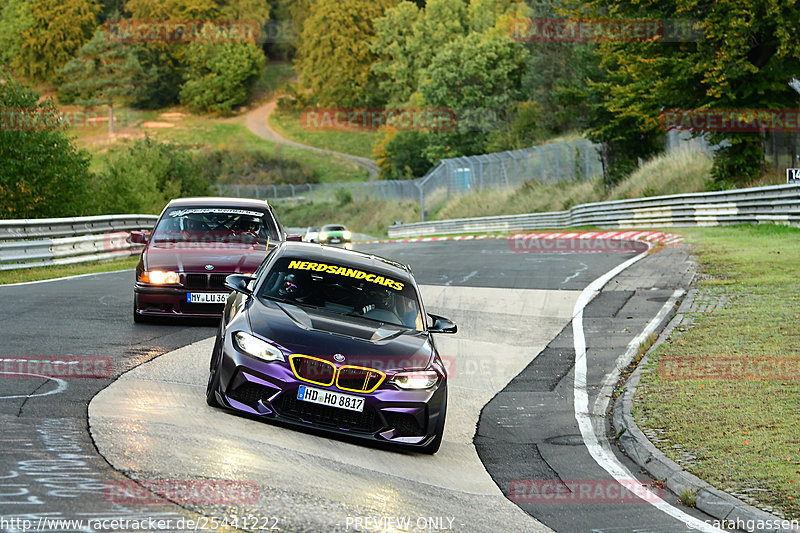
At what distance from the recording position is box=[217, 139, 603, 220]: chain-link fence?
176ft

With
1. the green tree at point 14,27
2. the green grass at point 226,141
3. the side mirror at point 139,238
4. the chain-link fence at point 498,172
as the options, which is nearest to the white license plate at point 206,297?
the side mirror at point 139,238

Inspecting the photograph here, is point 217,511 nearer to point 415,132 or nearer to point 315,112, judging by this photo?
point 415,132

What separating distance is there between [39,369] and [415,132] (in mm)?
91620

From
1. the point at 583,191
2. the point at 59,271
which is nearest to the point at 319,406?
the point at 59,271

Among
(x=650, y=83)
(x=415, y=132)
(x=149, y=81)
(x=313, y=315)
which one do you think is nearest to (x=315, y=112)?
(x=149, y=81)

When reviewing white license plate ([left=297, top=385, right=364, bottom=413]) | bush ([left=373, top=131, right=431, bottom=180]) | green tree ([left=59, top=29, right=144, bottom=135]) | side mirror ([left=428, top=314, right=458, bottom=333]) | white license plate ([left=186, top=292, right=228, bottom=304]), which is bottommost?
bush ([left=373, top=131, right=431, bottom=180])

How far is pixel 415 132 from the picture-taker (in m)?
100

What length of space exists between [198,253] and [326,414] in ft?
20.5

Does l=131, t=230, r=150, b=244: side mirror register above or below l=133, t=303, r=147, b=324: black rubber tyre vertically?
above

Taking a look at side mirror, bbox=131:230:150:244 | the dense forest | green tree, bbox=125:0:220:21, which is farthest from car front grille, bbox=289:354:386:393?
green tree, bbox=125:0:220:21

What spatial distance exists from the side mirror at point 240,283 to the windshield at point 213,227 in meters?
4.77

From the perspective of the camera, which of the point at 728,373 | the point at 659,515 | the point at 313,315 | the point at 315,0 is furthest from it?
the point at 315,0

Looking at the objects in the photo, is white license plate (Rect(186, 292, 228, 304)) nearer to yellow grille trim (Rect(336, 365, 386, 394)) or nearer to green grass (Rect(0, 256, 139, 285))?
yellow grille trim (Rect(336, 365, 386, 394))

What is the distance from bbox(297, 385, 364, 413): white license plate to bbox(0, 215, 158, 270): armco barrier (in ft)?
43.3
